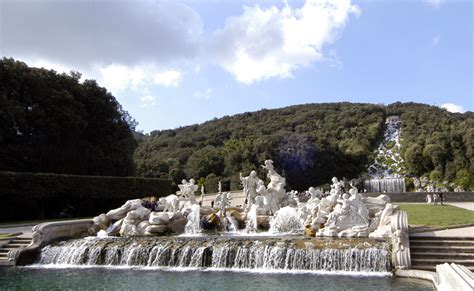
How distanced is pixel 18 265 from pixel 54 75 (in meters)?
22.2

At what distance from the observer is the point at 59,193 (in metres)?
28.5

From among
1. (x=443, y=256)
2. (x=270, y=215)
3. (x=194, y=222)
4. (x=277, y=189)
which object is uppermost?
(x=277, y=189)

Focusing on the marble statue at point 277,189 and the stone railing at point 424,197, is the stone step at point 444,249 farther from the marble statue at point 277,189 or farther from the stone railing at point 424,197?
the stone railing at point 424,197

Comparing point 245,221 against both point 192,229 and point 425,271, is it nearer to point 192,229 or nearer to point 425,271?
point 192,229

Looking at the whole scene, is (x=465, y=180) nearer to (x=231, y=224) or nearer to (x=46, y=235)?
→ (x=231, y=224)

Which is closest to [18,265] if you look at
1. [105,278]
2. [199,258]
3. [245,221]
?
[105,278]

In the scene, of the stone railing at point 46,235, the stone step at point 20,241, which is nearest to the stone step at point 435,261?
the stone railing at point 46,235

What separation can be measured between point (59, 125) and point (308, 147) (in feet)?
125

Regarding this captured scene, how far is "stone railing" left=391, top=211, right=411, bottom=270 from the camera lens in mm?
11922

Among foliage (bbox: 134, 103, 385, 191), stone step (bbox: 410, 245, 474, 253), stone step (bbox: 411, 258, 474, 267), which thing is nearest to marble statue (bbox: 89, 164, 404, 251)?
stone step (bbox: 411, 258, 474, 267)

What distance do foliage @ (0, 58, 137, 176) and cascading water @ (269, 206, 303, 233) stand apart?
2005cm

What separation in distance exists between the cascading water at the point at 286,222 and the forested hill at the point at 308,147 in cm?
3692

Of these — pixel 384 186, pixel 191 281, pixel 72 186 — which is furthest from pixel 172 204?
pixel 384 186

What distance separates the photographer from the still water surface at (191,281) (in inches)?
424
